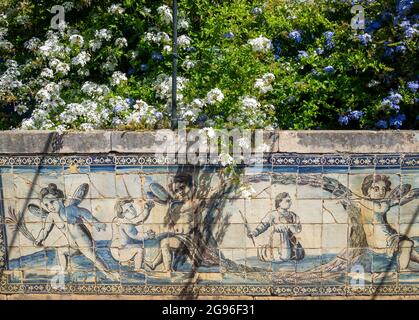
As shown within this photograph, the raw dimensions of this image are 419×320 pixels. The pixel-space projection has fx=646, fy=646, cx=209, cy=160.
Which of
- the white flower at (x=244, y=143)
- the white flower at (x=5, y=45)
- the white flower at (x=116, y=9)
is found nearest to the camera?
the white flower at (x=244, y=143)

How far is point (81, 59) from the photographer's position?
20.8 ft

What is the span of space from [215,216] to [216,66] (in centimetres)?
141

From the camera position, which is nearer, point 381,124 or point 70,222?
point 70,222

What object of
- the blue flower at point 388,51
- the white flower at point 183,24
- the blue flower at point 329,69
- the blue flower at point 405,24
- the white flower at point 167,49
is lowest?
the blue flower at point 329,69

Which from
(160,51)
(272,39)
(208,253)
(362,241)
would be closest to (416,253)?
(362,241)

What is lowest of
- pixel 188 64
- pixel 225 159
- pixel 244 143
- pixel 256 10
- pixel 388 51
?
pixel 225 159

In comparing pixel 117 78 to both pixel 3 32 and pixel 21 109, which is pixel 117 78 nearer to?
pixel 21 109

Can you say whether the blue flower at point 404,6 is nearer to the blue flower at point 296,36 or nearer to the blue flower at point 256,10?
the blue flower at point 296,36

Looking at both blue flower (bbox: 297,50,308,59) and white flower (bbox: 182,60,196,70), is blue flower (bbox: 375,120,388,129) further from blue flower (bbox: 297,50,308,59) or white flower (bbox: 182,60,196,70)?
white flower (bbox: 182,60,196,70)

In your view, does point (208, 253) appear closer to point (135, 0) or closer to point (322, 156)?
point (322, 156)

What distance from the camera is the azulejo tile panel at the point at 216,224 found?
5391 millimetres

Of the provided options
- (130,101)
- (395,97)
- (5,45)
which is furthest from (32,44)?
(395,97)

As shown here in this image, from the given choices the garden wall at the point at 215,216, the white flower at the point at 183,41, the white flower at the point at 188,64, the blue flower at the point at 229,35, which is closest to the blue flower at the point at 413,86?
the garden wall at the point at 215,216

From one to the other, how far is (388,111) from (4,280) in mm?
3718
